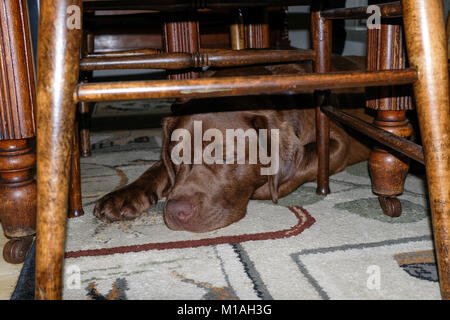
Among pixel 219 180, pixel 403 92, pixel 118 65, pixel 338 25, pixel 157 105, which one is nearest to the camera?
pixel 403 92

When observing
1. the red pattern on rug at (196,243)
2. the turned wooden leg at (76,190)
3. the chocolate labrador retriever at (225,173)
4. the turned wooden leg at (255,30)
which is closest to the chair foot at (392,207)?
the red pattern on rug at (196,243)

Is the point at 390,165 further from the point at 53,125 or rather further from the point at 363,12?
the point at 53,125

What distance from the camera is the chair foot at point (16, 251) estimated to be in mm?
1088

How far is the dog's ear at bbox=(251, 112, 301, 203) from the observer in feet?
5.16

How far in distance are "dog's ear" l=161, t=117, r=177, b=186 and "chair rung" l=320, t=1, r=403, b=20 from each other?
638 millimetres

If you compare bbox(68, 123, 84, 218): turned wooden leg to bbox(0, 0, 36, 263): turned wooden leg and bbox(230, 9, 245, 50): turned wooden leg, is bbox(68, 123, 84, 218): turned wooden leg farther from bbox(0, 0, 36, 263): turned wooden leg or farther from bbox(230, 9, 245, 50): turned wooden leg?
bbox(230, 9, 245, 50): turned wooden leg

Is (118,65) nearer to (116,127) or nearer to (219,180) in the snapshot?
(219,180)

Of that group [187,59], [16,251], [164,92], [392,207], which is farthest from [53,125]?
[392,207]

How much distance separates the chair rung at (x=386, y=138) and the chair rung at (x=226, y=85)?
0.58ft

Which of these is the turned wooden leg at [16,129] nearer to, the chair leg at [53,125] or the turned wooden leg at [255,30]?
the chair leg at [53,125]

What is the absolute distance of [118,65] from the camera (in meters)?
1.32
